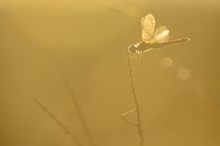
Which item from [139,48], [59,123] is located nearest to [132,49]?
[139,48]

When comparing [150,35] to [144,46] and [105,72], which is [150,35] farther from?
[105,72]

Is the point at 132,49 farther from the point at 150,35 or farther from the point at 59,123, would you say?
the point at 59,123

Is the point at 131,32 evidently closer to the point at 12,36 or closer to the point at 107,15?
the point at 107,15

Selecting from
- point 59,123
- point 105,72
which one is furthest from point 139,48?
point 59,123

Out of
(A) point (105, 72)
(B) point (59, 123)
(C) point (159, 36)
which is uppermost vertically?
(C) point (159, 36)

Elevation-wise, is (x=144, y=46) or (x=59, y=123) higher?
(x=144, y=46)

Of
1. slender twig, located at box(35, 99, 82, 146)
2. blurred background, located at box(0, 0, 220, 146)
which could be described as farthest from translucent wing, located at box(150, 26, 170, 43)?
slender twig, located at box(35, 99, 82, 146)

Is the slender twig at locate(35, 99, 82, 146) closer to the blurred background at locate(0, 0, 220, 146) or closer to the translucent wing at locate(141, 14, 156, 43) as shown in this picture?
the blurred background at locate(0, 0, 220, 146)

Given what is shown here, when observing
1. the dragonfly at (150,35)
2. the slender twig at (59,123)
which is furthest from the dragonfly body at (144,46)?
the slender twig at (59,123)

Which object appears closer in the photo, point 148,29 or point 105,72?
point 148,29
